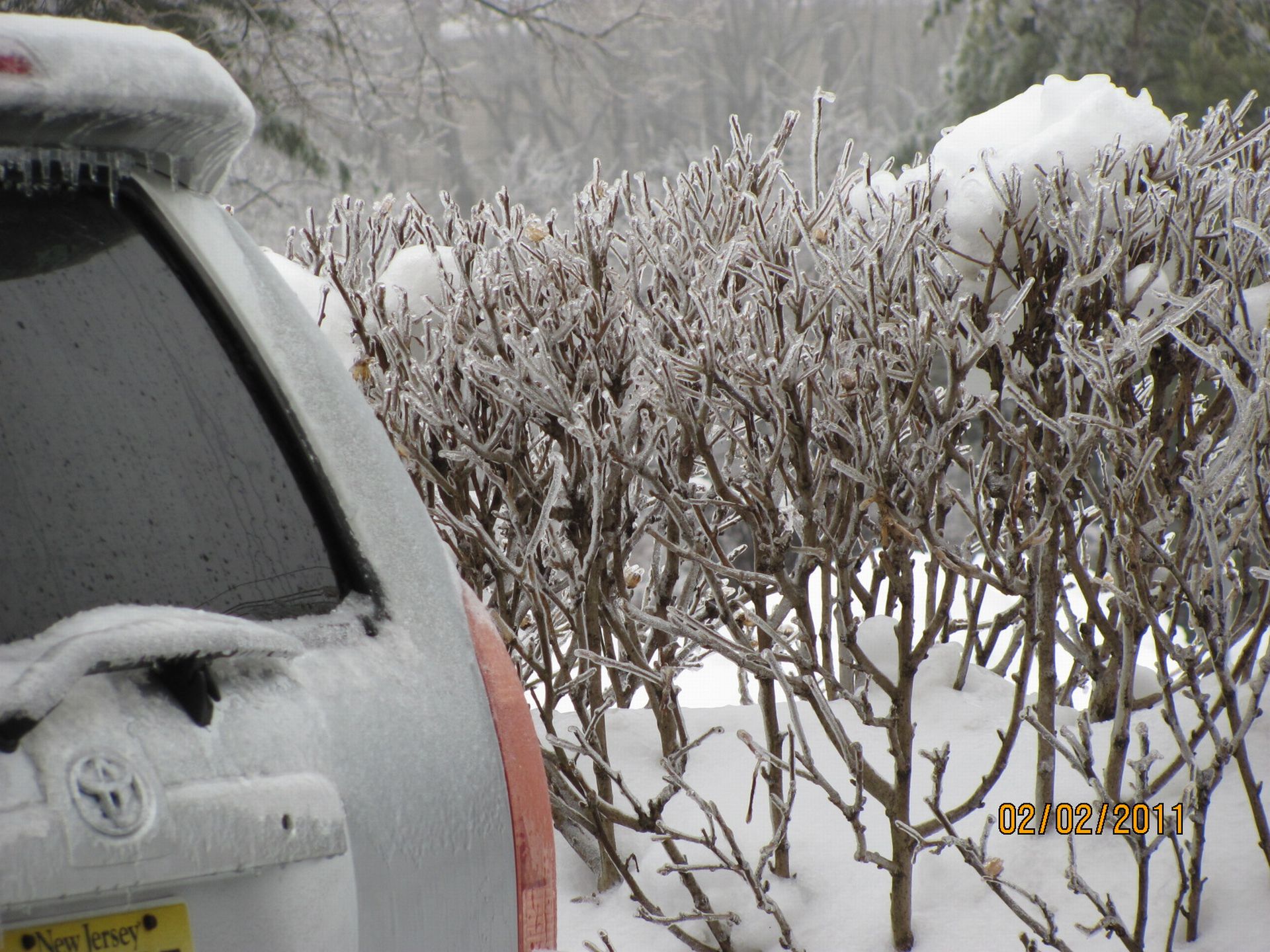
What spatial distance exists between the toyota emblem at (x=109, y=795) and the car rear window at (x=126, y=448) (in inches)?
6.8

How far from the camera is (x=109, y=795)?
100 centimetres

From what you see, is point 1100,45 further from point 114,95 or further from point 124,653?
point 124,653

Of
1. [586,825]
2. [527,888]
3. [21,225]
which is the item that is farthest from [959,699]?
[21,225]

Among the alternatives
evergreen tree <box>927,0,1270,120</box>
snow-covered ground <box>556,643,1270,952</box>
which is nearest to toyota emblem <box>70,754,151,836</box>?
snow-covered ground <box>556,643,1270,952</box>

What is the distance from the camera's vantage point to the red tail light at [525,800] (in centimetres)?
134

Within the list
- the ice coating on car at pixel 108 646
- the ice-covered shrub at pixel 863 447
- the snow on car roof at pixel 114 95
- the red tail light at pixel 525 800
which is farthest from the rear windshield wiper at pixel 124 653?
the ice-covered shrub at pixel 863 447

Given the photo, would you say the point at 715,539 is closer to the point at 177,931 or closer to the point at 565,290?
the point at 565,290

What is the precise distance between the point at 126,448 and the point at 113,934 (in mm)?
481

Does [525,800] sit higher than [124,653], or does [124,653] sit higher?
[124,653]

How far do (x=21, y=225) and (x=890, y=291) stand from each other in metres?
1.73

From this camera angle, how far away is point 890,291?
8.11 feet

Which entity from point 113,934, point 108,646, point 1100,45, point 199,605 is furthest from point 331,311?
point 1100,45
